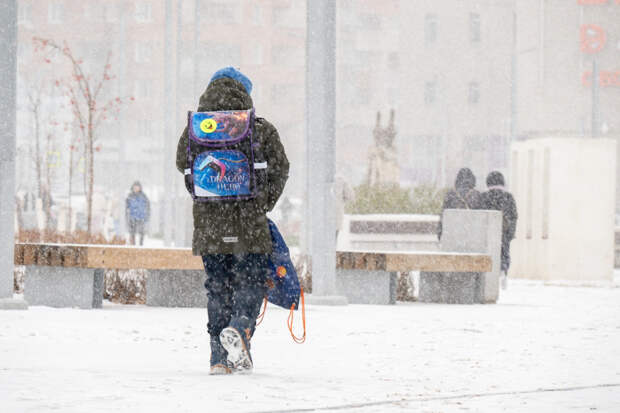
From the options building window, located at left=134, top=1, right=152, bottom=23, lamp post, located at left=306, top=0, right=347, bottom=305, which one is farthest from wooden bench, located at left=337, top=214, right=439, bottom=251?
building window, located at left=134, top=1, right=152, bottom=23

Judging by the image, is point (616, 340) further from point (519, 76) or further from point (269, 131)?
point (519, 76)

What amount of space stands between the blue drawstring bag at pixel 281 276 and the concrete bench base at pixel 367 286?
7122 mm

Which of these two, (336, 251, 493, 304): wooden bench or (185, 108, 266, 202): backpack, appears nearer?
(185, 108, 266, 202): backpack

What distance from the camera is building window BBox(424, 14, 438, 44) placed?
79.2m

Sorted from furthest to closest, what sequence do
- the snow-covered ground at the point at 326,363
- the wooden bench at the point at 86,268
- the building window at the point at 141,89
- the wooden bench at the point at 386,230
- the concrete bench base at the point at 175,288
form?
the building window at the point at 141,89 < the wooden bench at the point at 386,230 < the concrete bench base at the point at 175,288 < the wooden bench at the point at 86,268 < the snow-covered ground at the point at 326,363

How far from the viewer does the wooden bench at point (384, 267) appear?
1466cm

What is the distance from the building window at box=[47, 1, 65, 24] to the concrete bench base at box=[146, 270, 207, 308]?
3164 inches

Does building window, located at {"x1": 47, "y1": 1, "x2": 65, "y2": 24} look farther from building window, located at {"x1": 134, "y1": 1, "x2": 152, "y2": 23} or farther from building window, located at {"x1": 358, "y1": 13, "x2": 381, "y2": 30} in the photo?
building window, located at {"x1": 358, "y1": 13, "x2": 381, "y2": 30}

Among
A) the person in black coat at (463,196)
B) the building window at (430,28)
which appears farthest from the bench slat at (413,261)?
the building window at (430,28)

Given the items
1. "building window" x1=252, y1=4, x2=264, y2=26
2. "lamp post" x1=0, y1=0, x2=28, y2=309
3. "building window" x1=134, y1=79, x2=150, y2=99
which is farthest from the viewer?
"building window" x1=252, y1=4, x2=264, y2=26

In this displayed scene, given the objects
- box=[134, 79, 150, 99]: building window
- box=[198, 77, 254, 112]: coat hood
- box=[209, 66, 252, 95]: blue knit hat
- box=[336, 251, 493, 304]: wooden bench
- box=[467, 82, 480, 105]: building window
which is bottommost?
box=[336, 251, 493, 304]: wooden bench

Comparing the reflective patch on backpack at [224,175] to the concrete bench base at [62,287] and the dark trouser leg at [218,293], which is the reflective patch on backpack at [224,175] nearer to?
the dark trouser leg at [218,293]

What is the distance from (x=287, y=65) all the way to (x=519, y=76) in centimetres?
2194

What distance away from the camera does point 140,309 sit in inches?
522
